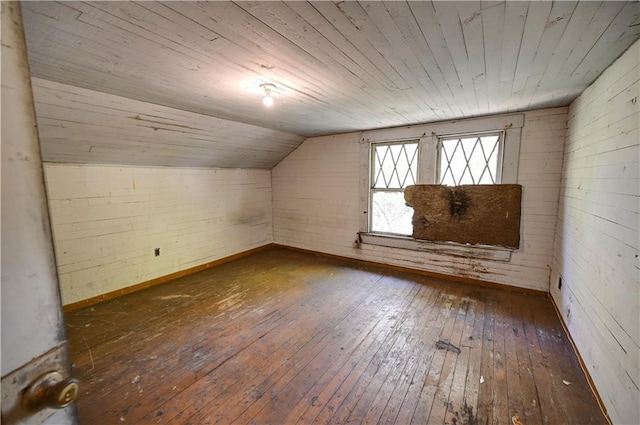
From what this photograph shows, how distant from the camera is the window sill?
3404 mm

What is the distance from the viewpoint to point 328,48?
1.59m

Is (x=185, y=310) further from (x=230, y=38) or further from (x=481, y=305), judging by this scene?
(x=481, y=305)

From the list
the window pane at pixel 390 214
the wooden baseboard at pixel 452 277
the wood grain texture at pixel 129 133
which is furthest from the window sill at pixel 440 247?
the wood grain texture at pixel 129 133

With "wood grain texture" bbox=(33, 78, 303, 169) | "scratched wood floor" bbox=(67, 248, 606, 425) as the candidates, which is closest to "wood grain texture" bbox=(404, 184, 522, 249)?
"scratched wood floor" bbox=(67, 248, 606, 425)

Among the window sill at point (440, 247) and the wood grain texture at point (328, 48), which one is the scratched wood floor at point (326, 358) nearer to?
the window sill at point (440, 247)

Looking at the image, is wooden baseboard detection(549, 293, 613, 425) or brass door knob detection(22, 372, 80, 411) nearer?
brass door knob detection(22, 372, 80, 411)

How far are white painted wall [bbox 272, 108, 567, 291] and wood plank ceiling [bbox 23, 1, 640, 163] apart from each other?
27.2 inches

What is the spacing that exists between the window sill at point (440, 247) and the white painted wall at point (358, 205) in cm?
7

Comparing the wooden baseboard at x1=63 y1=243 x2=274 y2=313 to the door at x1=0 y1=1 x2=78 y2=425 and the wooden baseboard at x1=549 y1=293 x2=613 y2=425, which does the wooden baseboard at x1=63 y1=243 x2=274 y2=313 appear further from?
the wooden baseboard at x1=549 y1=293 x2=613 y2=425

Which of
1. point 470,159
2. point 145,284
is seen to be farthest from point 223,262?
point 470,159

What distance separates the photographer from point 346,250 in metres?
4.62

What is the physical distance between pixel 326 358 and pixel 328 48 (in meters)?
2.23

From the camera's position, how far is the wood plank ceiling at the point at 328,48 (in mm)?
1244

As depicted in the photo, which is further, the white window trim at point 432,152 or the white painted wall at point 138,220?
the white window trim at point 432,152
